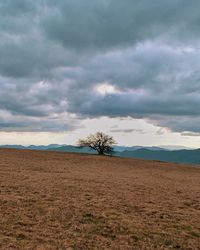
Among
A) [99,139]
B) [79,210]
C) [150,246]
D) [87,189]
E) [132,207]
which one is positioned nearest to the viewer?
[150,246]

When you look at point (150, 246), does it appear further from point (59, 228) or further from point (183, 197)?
point (183, 197)

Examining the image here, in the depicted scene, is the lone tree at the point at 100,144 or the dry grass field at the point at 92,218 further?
the lone tree at the point at 100,144

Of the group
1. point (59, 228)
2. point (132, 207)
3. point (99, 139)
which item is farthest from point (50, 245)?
point (99, 139)

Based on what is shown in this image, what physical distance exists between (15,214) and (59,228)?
9.78 feet

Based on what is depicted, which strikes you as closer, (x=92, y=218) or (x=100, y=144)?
(x=92, y=218)

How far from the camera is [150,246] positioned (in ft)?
42.3

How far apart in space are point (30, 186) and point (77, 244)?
1228 centimetres

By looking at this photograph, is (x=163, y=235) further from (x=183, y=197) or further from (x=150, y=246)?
(x=183, y=197)

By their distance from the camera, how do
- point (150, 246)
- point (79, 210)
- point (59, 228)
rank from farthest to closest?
point (79, 210) < point (59, 228) < point (150, 246)

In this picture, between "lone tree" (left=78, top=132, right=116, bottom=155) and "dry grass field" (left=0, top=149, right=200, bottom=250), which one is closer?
"dry grass field" (left=0, top=149, right=200, bottom=250)

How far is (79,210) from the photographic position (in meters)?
17.6

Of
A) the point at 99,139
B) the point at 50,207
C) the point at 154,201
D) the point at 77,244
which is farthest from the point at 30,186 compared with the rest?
the point at 99,139

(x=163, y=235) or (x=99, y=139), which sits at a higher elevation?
(x=99, y=139)

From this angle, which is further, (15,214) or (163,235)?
(15,214)
